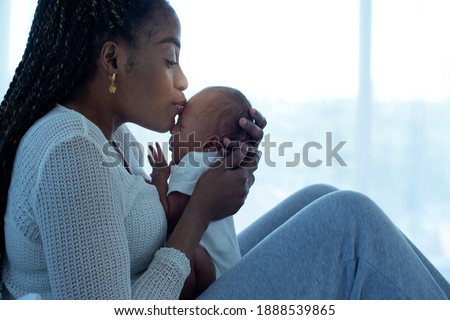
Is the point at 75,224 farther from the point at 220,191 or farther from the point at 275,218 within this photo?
the point at 275,218

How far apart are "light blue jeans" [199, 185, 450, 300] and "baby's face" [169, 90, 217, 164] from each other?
0.32m

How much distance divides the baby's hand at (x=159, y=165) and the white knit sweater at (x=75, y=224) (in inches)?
8.6

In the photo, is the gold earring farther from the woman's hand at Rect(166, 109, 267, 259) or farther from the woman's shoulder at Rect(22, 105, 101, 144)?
the woman's hand at Rect(166, 109, 267, 259)

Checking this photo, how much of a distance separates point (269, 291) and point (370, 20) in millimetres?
1912

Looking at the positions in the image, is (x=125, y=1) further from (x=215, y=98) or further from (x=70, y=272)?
(x=70, y=272)

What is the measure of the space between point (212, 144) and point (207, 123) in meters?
0.05

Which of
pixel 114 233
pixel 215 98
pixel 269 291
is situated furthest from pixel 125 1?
pixel 269 291

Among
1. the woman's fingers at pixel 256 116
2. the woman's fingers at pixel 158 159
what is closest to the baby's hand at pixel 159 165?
the woman's fingers at pixel 158 159

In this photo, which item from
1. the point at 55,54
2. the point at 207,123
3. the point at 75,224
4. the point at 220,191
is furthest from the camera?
the point at 207,123

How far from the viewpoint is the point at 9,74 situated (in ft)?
8.68

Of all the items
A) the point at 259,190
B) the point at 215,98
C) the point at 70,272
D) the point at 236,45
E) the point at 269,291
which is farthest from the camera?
the point at 259,190

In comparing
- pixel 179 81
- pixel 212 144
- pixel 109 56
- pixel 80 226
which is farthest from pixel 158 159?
pixel 80 226

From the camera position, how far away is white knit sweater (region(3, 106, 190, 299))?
0.95 metres

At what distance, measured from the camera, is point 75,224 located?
0.95 metres
